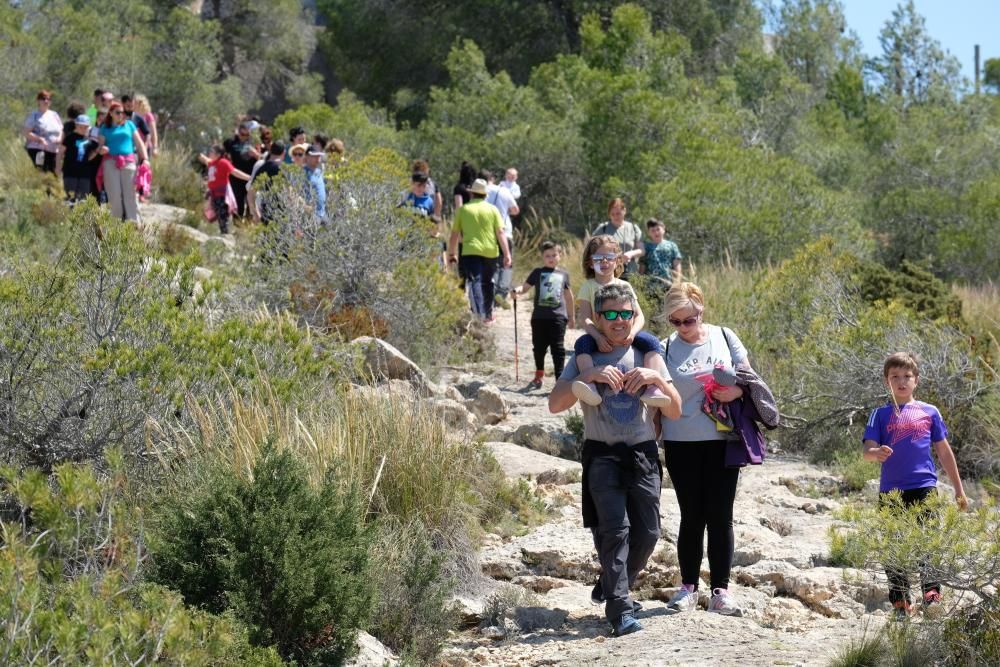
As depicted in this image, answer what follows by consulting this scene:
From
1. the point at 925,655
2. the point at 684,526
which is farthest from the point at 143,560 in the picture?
the point at 925,655

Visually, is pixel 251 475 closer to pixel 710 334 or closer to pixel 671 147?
pixel 710 334

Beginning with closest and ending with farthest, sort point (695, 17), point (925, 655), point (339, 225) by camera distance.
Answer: point (925, 655) < point (339, 225) < point (695, 17)

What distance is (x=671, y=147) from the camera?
2044cm

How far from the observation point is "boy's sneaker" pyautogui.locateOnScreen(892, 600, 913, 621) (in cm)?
591

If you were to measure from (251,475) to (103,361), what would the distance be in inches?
49.6

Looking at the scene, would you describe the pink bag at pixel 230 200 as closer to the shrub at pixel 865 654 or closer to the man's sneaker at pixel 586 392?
the man's sneaker at pixel 586 392

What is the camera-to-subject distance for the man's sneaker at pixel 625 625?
6.24 meters

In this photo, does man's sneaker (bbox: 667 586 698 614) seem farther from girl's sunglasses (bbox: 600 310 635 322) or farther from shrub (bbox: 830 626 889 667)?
girl's sunglasses (bbox: 600 310 635 322)

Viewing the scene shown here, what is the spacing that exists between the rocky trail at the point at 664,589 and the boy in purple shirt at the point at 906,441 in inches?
21.5

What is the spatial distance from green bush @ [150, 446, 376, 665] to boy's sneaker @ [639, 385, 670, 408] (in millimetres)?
1485

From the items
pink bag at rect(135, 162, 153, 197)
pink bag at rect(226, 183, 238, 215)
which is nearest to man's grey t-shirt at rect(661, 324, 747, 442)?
pink bag at rect(226, 183, 238, 215)

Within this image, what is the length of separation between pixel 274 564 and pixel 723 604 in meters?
2.21

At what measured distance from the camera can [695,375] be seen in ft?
21.4

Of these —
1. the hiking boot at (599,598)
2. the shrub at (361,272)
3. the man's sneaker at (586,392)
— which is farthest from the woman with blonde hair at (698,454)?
the shrub at (361,272)
